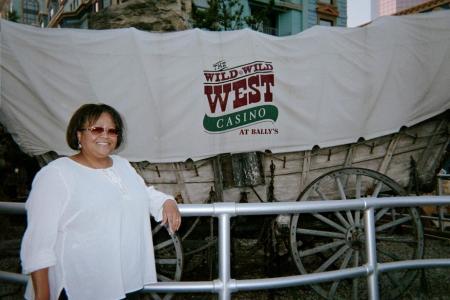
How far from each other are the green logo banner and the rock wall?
500cm

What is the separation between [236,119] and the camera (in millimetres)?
4113

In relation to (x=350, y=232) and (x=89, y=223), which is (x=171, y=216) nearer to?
(x=89, y=223)

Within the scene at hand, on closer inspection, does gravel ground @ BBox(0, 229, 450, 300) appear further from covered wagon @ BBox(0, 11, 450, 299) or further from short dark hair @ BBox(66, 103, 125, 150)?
short dark hair @ BBox(66, 103, 125, 150)

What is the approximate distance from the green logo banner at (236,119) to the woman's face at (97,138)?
2432 millimetres

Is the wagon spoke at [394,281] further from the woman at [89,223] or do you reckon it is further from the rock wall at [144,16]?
the rock wall at [144,16]

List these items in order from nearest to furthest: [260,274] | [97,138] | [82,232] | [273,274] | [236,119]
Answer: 1. [82,232]
2. [97,138]
3. [236,119]
4. [273,274]
5. [260,274]

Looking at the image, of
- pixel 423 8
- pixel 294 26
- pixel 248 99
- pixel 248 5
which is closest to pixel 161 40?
pixel 248 99

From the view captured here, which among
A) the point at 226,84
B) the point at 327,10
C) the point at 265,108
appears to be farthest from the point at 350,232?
the point at 327,10

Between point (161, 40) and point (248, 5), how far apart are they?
17891mm

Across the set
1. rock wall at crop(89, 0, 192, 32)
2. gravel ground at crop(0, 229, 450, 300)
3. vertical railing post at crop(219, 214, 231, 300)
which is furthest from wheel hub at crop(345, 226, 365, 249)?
rock wall at crop(89, 0, 192, 32)

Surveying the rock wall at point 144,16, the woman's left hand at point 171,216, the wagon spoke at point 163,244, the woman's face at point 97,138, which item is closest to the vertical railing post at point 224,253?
the woman's left hand at point 171,216

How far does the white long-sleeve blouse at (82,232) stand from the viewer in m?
1.35

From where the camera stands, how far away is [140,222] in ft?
5.52

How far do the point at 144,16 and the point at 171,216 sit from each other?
7765mm
